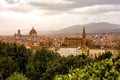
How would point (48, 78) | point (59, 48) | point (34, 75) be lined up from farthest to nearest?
point (59, 48) → point (34, 75) → point (48, 78)

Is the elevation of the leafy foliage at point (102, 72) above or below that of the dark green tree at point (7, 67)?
above

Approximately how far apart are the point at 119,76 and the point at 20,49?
A: 57153 millimetres

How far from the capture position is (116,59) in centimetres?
661

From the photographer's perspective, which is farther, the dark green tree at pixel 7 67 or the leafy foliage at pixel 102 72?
the dark green tree at pixel 7 67

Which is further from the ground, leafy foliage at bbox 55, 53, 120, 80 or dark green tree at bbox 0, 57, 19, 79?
leafy foliage at bbox 55, 53, 120, 80

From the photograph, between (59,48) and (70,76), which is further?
(59,48)

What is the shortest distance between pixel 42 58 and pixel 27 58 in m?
9.81

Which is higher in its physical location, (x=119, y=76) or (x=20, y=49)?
(x=119, y=76)

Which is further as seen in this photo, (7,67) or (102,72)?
(7,67)

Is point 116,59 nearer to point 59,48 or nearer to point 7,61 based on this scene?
point 7,61

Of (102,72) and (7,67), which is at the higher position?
(102,72)

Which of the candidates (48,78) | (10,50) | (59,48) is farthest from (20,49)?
(59,48)

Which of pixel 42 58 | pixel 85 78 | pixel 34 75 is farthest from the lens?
pixel 42 58

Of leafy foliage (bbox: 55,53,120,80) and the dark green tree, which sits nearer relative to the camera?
leafy foliage (bbox: 55,53,120,80)
